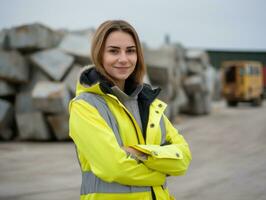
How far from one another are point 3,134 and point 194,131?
517cm

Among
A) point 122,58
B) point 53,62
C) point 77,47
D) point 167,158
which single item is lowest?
point 53,62

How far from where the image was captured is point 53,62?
10305 mm

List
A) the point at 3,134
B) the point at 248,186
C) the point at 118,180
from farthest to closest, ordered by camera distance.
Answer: the point at 3,134, the point at 248,186, the point at 118,180

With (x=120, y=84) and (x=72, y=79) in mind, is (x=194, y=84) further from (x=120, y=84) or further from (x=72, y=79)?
(x=120, y=84)

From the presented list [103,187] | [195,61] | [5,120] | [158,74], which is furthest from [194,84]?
[103,187]

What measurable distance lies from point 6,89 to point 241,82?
12.9 metres

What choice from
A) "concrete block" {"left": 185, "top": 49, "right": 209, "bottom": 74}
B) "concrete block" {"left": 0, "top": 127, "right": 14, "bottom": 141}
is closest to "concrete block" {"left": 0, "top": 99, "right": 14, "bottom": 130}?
"concrete block" {"left": 0, "top": 127, "right": 14, "bottom": 141}

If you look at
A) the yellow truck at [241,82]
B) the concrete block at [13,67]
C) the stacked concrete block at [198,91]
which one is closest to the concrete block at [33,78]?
the concrete block at [13,67]

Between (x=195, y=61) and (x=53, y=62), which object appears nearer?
(x=53, y=62)

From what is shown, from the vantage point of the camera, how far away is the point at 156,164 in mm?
2084

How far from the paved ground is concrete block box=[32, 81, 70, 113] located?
0.84 meters

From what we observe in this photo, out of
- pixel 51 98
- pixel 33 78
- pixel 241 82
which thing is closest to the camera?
pixel 51 98

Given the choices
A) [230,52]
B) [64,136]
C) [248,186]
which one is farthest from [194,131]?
[230,52]

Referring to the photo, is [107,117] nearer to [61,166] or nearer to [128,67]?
[128,67]
